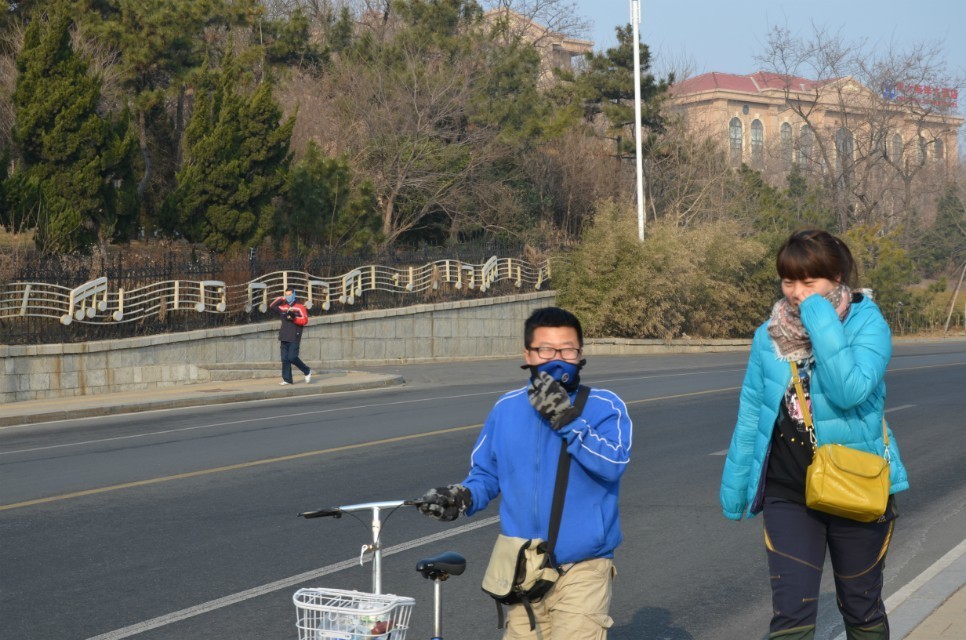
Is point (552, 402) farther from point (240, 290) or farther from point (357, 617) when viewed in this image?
point (240, 290)

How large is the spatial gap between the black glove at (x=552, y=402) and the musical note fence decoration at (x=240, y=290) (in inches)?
778

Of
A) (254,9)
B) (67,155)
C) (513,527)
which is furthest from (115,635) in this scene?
(254,9)

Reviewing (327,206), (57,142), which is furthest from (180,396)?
(327,206)

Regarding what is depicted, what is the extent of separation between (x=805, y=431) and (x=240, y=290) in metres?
23.6

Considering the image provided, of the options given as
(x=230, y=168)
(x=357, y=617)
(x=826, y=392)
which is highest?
(x=230, y=168)

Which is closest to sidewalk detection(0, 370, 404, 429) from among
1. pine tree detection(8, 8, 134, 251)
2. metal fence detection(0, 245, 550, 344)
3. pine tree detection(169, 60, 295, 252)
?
metal fence detection(0, 245, 550, 344)

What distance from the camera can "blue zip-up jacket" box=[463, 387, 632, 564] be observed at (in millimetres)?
3551

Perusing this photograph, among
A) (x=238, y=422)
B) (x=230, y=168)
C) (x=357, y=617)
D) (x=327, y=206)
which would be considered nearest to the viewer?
(x=357, y=617)

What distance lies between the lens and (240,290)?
2666cm

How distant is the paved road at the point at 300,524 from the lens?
629cm

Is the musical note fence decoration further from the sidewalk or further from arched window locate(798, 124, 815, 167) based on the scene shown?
arched window locate(798, 124, 815, 167)

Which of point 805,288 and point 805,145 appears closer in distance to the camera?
point 805,288

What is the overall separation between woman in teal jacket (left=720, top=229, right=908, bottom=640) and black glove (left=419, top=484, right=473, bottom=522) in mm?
1164

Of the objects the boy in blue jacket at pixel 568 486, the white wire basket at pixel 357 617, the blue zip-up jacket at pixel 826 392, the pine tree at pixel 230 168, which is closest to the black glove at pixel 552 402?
the boy in blue jacket at pixel 568 486
